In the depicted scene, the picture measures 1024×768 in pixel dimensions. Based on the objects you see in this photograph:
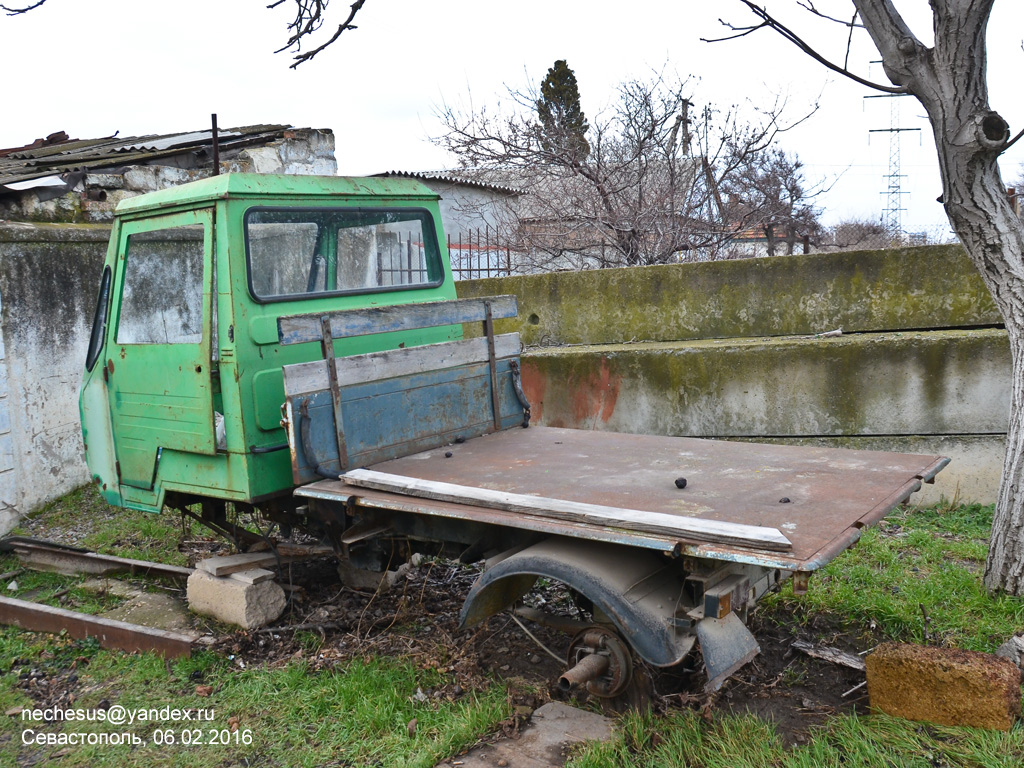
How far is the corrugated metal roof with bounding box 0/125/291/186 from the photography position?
7586mm

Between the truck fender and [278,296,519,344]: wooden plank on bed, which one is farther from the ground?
[278,296,519,344]: wooden plank on bed

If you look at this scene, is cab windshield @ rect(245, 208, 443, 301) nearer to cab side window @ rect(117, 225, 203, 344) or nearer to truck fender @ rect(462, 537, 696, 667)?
Result: cab side window @ rect(117, 225, 203, 344)

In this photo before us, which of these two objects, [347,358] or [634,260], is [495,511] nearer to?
[347,358]

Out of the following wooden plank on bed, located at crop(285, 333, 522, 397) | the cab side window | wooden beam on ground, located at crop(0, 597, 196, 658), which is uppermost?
the cab side window

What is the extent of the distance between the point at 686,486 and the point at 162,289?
9.26 feet

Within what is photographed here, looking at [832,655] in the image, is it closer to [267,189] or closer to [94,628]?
[267,189]

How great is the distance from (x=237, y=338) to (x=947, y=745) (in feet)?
10.5

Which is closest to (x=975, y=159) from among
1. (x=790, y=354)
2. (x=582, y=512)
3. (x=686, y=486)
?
(x=686, y=486)

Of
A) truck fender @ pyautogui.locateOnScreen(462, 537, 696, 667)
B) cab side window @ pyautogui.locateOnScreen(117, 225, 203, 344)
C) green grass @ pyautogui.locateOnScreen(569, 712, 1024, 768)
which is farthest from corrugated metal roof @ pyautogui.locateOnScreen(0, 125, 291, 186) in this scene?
green grass @ pyautogui.locateOnScreen(569, 712, 1024, 768)

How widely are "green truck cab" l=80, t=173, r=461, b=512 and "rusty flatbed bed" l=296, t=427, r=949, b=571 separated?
646 mm

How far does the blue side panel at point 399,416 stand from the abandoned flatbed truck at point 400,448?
10 mm

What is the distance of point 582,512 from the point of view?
9.11 ft

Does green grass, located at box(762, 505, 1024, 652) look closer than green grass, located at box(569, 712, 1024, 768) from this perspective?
No

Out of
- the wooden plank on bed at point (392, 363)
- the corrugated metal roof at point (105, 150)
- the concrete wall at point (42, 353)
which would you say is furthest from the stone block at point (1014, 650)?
the corrugated metal roof at point (105, 150)
